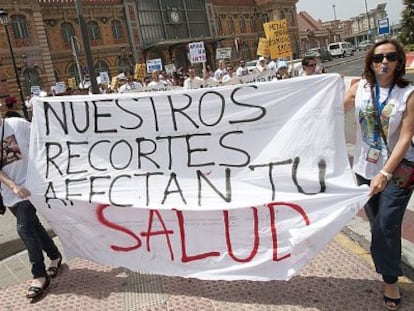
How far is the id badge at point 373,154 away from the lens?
250 cm

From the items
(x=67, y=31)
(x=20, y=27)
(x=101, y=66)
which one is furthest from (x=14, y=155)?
(x=101, y=66)

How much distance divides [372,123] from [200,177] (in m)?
1.15

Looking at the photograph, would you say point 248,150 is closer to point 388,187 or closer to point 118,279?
point 388,187

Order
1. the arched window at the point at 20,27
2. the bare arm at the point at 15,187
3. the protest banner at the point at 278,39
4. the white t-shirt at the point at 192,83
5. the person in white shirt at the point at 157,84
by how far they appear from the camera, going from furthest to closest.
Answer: the arched window at the point at 20,27, the person in white shirt at the point at 157,84, the white t-shirt at the point at 192,83, the protest banner at the point at 278,39, the bare arm at the point at 15,187

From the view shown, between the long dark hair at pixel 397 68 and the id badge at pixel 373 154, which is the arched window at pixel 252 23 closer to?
the long dark hair at pixel 397 68

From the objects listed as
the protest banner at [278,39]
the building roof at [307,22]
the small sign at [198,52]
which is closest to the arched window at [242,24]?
the building roof at [307,22]

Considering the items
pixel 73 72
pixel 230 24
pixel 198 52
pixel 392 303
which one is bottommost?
pixel 392 303

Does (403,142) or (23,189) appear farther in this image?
(23,189)

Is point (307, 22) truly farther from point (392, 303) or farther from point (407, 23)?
point (392, 303)

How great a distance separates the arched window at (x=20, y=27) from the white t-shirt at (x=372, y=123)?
112ft

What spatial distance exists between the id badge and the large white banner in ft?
0.47

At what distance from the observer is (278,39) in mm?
10992

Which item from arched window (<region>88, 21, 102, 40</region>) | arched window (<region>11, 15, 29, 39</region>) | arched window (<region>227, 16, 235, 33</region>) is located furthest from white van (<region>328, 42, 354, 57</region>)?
arched window (<region>11, 15, 29, 39</region>)

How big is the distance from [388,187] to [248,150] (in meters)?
0.88
